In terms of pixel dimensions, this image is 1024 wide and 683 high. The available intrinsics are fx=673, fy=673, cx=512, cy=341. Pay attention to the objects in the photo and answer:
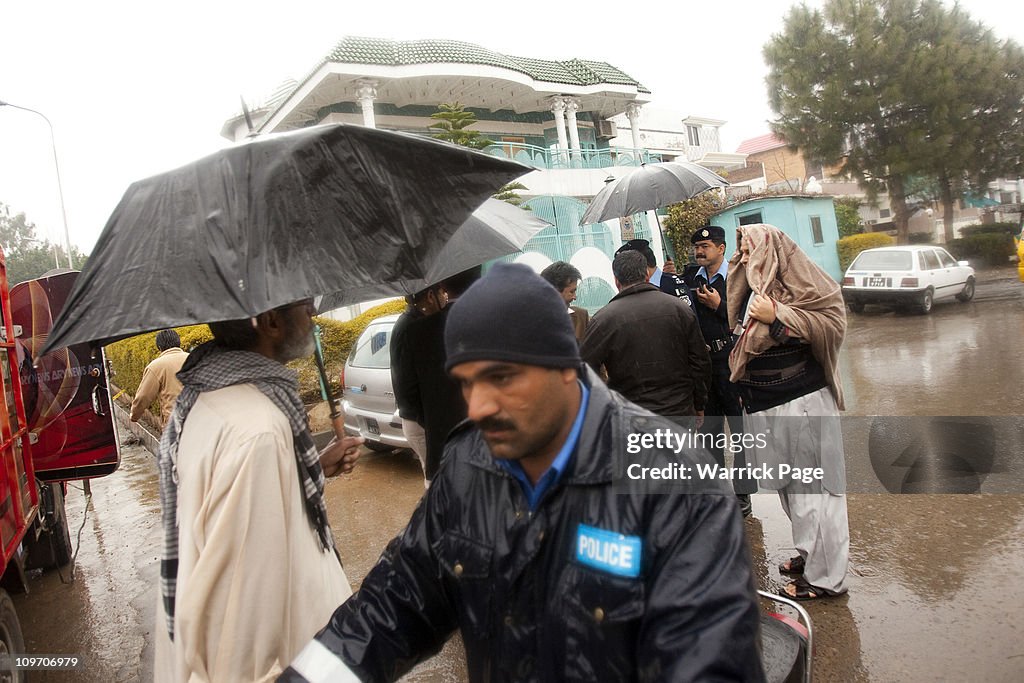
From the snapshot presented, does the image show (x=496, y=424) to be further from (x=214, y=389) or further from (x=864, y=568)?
(x=864, y=568)

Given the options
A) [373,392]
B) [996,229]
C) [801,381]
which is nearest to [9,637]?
[373,392]

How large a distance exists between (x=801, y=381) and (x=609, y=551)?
2.75 m

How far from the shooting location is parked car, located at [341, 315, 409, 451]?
22.1 ft

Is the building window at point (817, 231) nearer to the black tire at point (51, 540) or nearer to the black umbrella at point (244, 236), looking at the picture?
the black tire at point (51, 540)

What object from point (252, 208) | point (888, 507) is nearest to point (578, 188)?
point (888, 507)

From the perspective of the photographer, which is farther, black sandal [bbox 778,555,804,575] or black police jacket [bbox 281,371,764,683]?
black sandal [bbox 778,555,804,575]

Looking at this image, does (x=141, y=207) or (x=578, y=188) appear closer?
(x=141, y=207)

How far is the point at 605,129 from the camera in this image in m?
26.1

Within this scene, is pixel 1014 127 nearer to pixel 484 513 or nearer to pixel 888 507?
pixel 888 507

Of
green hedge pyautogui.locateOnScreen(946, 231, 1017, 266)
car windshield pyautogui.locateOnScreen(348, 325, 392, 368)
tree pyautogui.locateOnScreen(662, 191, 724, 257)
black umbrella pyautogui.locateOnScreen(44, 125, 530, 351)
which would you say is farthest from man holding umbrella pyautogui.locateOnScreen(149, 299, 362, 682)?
green hedge pyautogui.locateOnScreen(946, 231, 1017, 266)

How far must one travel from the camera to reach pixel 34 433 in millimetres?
4574

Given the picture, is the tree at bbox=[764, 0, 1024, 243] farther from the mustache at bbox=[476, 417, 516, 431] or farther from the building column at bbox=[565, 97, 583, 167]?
the mustache at bbox=[476, 417, 516, 431]

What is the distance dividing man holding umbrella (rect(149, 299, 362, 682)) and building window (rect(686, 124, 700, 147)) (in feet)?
123

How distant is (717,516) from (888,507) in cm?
432
